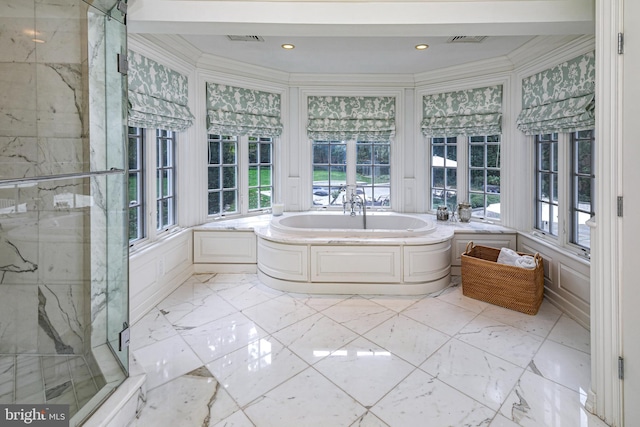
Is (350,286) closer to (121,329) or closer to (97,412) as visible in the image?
(121,329)

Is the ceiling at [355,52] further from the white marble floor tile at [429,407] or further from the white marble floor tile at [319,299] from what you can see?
the white marble floor tile at [429,407]

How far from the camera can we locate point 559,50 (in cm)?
312

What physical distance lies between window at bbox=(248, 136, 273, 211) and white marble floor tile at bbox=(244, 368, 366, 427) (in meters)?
2.97

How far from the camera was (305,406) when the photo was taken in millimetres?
1878

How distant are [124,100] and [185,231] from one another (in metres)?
2.08

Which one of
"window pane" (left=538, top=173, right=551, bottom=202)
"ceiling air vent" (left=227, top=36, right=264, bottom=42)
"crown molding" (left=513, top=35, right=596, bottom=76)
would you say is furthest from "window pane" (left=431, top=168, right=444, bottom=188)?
"ceiling air vent" (left=227, top=36, right=264, bottom=42)

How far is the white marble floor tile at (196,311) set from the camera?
290 centimetres

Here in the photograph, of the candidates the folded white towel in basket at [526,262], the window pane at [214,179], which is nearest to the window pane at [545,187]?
the folded white towel in basket at [526,262]

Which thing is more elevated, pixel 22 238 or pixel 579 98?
pixel 579 98

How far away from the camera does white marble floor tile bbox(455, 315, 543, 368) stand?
238 cm

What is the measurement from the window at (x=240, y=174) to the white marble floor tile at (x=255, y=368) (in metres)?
2.30

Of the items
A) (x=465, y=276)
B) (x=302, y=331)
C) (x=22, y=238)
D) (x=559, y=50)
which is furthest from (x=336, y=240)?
(x=559, y=50)

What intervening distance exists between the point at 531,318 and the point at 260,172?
11.3ft
